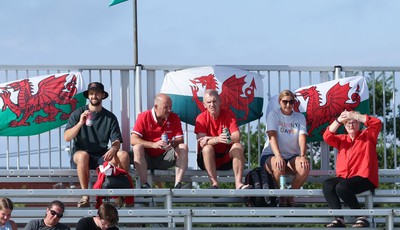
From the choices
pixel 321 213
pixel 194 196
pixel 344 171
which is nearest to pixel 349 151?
pixel 344 171

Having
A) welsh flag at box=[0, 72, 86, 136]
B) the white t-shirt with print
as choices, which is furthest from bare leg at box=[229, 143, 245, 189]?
welsh flag at box=[0, 72, 86, 136]

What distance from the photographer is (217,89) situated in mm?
10469

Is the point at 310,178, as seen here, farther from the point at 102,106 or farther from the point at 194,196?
the point at 102,106

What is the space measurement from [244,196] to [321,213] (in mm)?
871

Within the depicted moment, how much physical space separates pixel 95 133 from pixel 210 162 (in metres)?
1.14

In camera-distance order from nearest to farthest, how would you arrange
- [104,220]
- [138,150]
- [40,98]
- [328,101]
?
[104,220] → [138,150] → [40,98] → [328,101]

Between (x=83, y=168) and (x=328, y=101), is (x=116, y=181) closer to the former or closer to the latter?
(x=83, y=168)

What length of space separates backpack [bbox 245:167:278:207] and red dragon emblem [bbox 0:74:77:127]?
1.98m

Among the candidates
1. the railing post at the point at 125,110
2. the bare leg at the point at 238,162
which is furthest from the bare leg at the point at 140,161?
the bare leg at the point at 238,162

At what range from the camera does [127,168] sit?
9570 millimetres

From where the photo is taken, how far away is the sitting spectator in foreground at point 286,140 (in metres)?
9.86

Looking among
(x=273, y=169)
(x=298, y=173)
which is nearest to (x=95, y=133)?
(x=273, y=169)

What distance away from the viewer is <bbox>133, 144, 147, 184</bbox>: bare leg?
959 centimetres

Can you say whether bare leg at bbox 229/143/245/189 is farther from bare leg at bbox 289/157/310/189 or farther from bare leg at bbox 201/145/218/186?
bare leg at bbox 289/157/310/189
